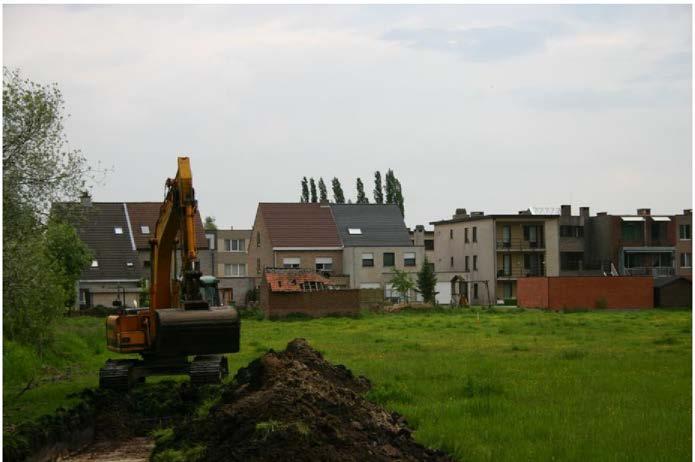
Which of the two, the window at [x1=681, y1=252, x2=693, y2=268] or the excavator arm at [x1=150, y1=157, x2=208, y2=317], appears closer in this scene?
the excavator arm at [x1=150, y1=157, x2=208, y2=317]

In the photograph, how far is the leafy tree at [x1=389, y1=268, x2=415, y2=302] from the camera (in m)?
77.7

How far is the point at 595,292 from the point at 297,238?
2571 centimetres

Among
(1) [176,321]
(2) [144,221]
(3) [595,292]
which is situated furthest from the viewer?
(2) [144,221]

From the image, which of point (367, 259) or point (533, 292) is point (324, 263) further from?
point (533, 292)

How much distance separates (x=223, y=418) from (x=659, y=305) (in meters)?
62.0

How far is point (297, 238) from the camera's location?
84188mm

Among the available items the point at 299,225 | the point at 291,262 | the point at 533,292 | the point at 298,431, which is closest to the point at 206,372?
the point at 298,431

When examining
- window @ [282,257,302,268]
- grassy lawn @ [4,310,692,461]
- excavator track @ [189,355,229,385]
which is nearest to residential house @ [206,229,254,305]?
window @ [282,257,302,268]

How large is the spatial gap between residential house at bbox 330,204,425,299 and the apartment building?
4863mm

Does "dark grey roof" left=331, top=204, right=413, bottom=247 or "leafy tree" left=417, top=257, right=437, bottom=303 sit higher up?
"dark grey roof" left=331, top=204, right=413, bottom=247

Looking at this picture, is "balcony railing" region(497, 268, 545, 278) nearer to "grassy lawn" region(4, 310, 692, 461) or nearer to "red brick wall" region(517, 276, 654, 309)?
"red brick wall" region(517, 276, 654, 309)

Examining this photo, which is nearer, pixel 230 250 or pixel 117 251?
pixel 117 251

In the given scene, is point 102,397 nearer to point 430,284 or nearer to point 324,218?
point 430,284

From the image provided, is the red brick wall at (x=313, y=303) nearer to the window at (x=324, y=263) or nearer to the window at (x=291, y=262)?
the window at (x=291, y=262)
